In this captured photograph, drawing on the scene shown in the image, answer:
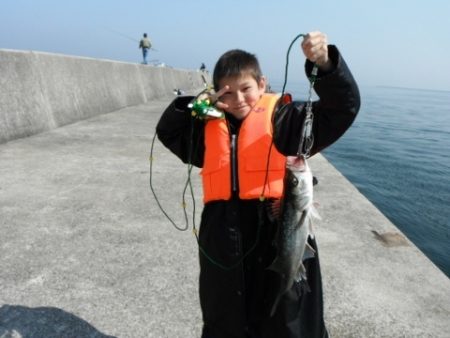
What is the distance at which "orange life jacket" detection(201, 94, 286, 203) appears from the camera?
2.24 metres

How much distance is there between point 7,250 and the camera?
3.44 metres

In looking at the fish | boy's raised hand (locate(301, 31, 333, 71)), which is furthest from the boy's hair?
the fish

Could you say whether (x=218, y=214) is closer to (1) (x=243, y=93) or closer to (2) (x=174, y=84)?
(1) (x=243, y=93)

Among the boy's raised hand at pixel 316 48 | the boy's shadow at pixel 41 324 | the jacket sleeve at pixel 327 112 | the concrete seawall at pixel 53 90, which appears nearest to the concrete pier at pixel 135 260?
the boy's shadow at pixel 41 324

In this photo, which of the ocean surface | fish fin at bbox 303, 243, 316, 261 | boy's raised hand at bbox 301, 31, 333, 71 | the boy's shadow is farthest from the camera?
the ocean surface

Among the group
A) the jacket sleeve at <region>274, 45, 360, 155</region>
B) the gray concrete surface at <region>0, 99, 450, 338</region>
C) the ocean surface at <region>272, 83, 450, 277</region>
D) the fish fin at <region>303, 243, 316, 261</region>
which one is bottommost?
the ocean surface at <region>272, 83, 450, 277</region>

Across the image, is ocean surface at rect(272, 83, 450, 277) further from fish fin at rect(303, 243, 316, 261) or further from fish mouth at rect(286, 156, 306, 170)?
fish mouth at rect(286, 156, 306, 170)

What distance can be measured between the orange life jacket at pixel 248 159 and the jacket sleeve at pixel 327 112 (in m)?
0.07

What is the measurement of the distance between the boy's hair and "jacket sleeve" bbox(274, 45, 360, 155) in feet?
0.92

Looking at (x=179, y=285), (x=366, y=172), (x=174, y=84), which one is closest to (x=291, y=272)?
(x=179, y=285)

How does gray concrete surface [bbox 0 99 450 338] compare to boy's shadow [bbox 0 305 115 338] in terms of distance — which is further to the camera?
gray concrete surface [bbox 0 99 450 338]

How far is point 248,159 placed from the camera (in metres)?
2.29

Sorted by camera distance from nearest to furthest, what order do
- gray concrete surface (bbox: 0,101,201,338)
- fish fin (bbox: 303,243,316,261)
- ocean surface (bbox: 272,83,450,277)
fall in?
1. fish fin (bbox: 303,243,316,261)
2. gray concrete surface (bbox: 0,101,201,338)
3. ocean surface (bbox: 272,83,450,277)

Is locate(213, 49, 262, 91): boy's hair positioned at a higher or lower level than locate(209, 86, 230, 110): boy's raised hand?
higher
